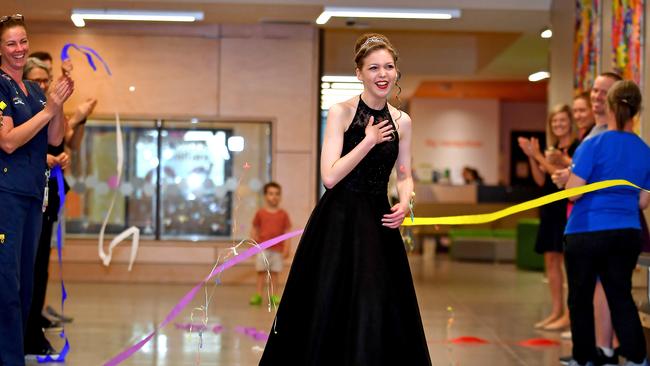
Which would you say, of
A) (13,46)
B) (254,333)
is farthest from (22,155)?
(254,333)

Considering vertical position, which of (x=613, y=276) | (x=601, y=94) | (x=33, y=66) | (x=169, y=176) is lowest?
(x=613, y=276)

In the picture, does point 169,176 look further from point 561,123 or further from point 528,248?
point 528,248

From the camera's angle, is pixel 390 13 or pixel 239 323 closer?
pixel 239 323

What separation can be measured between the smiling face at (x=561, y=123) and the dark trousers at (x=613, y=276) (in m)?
1.71

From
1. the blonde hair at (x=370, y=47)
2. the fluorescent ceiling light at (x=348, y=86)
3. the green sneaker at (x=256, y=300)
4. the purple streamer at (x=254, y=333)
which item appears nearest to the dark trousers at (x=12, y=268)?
the blonde hair at (x=370, y=47)

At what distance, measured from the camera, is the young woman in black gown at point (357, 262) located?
3.42 metres

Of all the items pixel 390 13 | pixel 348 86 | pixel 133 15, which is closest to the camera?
pixel 390 13

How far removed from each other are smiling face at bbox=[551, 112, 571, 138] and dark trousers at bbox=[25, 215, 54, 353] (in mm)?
3435

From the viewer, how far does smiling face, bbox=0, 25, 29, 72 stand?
4.10 m

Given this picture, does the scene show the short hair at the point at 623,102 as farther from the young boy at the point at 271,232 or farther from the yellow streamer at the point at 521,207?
the young boy at the point at 271,232

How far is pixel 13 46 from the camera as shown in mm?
4109

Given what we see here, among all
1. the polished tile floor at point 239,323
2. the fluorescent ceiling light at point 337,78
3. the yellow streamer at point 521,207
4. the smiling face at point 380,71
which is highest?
the fluorescent ceiling light at point 337,78

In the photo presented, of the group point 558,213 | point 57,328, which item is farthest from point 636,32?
point 57,328

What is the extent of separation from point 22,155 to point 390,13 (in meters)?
5.79
